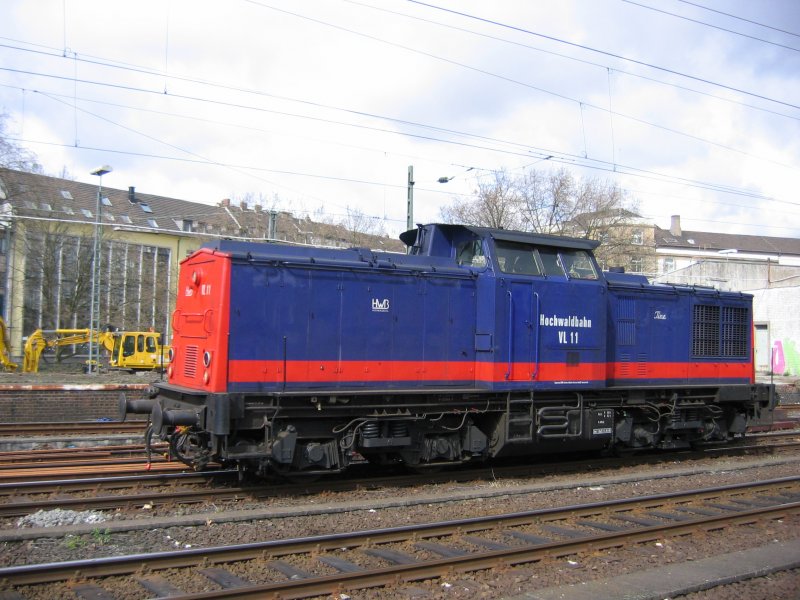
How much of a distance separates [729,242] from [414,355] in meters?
83.2

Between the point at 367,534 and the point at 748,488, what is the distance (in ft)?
20.1

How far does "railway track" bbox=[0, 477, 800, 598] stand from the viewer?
5.28m

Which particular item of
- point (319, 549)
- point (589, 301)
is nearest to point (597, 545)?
point (319, 549)

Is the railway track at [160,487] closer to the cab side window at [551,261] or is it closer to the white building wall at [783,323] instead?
the cab side window at [551,261]

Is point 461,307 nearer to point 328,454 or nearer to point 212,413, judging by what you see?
point 328,454

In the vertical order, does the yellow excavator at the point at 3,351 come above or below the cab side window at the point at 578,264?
below

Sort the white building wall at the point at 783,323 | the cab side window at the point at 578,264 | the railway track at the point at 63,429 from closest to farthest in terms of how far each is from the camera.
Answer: the cab side window at the point at 578,264 → the railway track at the point at 63,429 → the white building wall at the point at 783,323

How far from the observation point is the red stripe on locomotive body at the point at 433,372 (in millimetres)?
8531

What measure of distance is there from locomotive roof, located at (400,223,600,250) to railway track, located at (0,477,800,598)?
4.02m

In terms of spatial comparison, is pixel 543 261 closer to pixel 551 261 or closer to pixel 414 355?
pixel 551 261

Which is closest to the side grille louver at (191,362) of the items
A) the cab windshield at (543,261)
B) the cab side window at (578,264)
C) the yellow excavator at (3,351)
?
the cab windshield at (543,261)

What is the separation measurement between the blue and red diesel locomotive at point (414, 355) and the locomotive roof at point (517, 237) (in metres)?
0.03

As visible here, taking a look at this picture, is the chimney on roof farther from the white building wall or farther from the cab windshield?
the cab windshield

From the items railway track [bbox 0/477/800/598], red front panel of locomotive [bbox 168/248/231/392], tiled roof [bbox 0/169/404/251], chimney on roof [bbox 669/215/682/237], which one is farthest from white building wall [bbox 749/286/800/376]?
chimney on roof [bbox 669/215/682/237]
